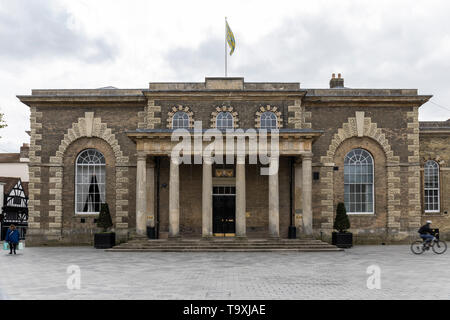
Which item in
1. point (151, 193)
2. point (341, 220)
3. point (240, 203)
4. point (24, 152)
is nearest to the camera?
point (240, 203)

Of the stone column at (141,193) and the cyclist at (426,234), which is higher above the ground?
the stone column at (141,193)

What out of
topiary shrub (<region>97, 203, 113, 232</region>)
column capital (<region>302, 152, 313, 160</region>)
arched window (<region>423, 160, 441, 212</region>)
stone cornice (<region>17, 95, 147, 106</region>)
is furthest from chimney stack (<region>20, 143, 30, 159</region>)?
arched window (<region>423, 160, 441, 212</region>)

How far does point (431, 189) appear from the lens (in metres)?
28.2

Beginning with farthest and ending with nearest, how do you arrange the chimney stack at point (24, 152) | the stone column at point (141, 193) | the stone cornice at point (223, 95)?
the chimney stack at point (24, 152) < the stone cornice at point (223, 95) < the stone column at point (141, 193)

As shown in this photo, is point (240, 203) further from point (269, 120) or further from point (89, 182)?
point (89, 182)

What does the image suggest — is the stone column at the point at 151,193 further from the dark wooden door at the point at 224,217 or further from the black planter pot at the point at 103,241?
the dark wooden door at the point at 224,217

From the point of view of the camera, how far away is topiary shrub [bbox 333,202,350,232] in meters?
24.1

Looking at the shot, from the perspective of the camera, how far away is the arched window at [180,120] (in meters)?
26.1

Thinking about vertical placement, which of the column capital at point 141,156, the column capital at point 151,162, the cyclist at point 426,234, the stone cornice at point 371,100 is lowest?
the cyclist at point 426,234

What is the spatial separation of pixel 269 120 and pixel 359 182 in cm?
666

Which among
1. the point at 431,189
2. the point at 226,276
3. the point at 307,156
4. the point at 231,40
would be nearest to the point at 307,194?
the point at 307,156

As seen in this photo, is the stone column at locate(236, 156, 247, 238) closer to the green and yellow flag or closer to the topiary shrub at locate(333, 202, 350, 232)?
the topiary shrub at locate(333, 202, 350, 232)

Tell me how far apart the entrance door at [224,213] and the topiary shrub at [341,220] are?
236 inches

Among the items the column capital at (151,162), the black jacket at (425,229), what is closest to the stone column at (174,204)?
the column capital at (151,162)
